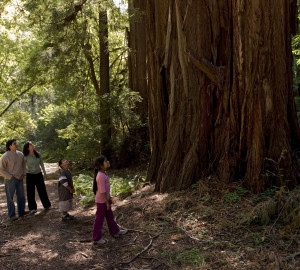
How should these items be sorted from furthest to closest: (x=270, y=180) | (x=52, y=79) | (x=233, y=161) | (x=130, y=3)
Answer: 1. (x=130, y=3)
2. (x=52, y=79)
3. (x=233, y=161)
4. (x=270, y=180)

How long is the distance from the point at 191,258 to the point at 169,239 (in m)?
0.78

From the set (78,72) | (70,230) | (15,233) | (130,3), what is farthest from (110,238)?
(130,3)

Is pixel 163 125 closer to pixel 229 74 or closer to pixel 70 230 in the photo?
pixel 229 74

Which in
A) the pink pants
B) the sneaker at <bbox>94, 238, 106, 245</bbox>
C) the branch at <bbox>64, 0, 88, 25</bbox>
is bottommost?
the sneaker at <bbox>94, 238, 106, 245</bbox>

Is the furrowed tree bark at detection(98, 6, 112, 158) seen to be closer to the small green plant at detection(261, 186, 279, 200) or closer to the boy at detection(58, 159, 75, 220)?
the boy at detection(58, 159, 75, 220)

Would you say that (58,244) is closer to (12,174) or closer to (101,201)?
(101,201)

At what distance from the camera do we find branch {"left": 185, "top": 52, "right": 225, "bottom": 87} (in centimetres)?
696

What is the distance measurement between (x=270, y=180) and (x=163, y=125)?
139 inches

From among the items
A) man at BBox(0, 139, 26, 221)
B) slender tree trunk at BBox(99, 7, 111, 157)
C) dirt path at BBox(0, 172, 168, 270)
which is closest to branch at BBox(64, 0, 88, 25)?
slender tree trunk at BBox(99, 7, 111, 157)

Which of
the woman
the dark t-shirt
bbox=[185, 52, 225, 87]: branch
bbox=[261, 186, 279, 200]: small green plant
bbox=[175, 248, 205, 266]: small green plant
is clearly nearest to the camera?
bbox=[175, 248, 205, 266]: small green plant

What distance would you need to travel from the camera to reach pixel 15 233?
21.1 feet

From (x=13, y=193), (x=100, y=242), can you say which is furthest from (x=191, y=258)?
(x=13, y=193)

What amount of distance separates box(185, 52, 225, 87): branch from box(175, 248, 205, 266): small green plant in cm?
358

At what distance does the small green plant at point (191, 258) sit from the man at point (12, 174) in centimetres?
436
